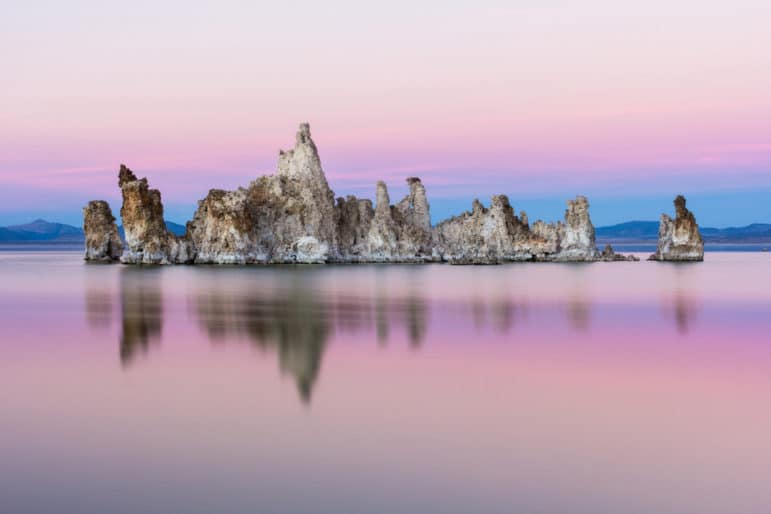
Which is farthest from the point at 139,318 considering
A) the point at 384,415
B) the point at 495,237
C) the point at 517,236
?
the point at 517,236

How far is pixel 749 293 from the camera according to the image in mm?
40281

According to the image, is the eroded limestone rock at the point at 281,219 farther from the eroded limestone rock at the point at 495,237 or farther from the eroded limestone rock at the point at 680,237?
the eroded limestone rock at the point at 680,237

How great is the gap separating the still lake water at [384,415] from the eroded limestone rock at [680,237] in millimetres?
59920

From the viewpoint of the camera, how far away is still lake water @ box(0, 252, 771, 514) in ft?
25.9

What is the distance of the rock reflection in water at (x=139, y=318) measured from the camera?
63.8 feet

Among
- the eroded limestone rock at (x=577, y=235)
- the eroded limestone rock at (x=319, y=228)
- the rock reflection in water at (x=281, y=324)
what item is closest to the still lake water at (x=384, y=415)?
the rock reflection in water at (x=281, y=324)

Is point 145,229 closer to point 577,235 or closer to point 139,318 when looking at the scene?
point 577,235

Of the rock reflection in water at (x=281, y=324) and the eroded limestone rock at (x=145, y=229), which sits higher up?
the eroded limestone rock at (x=145, y=229)

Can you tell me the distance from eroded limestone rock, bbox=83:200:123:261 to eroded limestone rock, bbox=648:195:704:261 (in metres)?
63.0

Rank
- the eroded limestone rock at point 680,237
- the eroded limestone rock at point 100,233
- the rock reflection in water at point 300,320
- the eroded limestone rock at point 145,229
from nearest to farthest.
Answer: the rock reflection in water at point 300,320 → the eroded limestone rock at point 145,229 → the eroded limestone rock at point 680,237 → the eroded limestone rock at point 100,233

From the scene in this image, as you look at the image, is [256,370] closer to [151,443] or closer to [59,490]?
[151,443]

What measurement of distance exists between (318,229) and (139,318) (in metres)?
53.5

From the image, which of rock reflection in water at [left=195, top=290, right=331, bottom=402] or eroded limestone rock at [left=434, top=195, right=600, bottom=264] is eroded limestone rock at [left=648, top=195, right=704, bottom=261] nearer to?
eroded limestone rock at [left=434, top=195, right=600, bottom=264]

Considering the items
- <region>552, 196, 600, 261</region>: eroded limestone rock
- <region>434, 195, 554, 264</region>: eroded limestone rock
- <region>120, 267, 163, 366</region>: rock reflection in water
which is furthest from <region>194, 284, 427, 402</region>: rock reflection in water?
<region>552, 196, 600, 261</region>: eroded limestone rock
